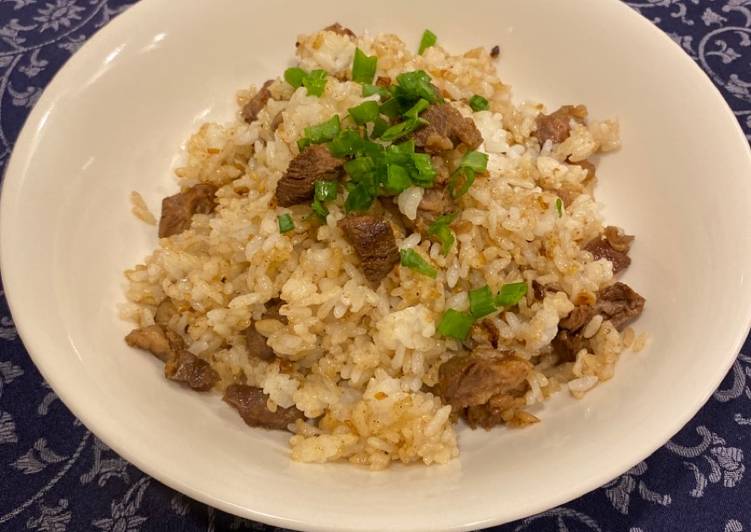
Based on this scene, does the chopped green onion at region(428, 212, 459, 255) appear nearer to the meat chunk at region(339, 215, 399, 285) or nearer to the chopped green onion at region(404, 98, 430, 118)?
the meat chunk at region(339, 215, 399, 285)

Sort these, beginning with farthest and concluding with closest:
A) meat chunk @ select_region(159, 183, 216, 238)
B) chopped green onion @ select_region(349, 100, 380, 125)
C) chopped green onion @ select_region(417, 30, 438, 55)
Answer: chopped green onion @ select_region(417, 30, 438, 55), meat chunk @ select_region(159, 183, 216, 238), chopped green onion @ select_region(349, 100, 380, 125)


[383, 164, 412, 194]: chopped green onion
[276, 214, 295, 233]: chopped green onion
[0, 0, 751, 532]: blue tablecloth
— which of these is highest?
[383, 164, 412, 194]: chopped green onion

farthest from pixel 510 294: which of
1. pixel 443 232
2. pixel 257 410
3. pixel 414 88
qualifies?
pixel 257 410

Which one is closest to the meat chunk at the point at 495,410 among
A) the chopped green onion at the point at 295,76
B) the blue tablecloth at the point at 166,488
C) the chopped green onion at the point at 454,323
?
the chopped green onion at the point at 454,323

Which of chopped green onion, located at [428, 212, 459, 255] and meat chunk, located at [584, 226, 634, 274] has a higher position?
chopped green onion, located at [428, 212, 459, 255]

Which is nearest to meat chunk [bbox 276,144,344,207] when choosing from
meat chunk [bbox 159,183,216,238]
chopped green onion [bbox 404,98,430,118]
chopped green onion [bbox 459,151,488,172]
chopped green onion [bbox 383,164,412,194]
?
chopped green onion [bbox 383,164,412,194]
